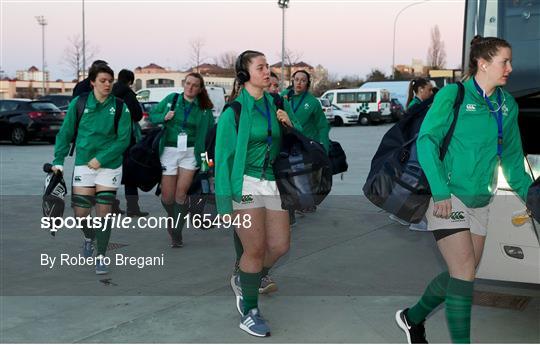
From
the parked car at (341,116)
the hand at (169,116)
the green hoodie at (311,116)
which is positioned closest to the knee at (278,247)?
the hand at (169,116)

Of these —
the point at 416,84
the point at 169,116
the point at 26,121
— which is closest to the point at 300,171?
the point at 169,116

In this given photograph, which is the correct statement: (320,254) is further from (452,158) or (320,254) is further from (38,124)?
(38,124)

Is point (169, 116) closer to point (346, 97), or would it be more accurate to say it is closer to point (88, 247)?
point (88, 247)

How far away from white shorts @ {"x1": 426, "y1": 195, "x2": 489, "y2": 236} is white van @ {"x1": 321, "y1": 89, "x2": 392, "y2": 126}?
35.0m

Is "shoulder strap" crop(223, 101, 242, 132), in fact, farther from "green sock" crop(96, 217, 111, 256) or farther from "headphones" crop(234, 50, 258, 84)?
"green sock" crop(96, 217, 111, 256)

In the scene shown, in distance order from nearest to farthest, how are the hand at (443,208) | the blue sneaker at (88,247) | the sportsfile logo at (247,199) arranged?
the hand at (443,208), the sportsfile logo at (247,199), the blue sneaker at (88,247)

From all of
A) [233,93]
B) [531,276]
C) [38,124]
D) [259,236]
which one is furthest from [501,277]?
[38,124]

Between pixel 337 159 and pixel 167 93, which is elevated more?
pixel 167 93

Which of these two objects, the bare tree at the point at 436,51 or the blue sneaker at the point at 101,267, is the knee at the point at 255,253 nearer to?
the blue sneaker at the point at 101,267

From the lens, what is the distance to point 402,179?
381cm

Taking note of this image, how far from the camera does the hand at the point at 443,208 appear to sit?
3.57 metres

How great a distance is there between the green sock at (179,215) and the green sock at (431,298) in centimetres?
350

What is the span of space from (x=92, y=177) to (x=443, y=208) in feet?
11.2

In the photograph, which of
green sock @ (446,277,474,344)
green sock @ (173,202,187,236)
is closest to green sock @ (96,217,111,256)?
green sock @ (173,202,187,236)
